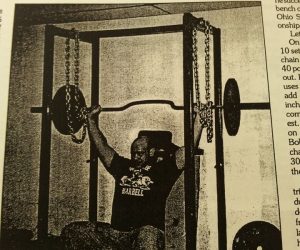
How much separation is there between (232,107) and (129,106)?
181mm

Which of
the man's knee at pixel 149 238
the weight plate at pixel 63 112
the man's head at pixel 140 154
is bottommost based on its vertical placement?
the man's knee at pixel 149 238

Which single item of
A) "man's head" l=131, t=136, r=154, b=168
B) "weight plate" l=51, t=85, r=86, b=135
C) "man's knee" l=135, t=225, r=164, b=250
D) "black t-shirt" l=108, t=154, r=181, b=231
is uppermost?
"weight plate" l=51, t=85, r=86, b=135

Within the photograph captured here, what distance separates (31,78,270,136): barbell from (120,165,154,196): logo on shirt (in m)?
0.11

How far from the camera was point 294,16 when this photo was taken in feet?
2.38

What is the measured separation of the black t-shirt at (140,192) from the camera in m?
0.69

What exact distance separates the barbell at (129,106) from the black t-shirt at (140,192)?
10cm

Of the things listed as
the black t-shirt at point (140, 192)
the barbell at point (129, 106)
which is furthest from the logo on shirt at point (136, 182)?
the barbell at point (129, 106)

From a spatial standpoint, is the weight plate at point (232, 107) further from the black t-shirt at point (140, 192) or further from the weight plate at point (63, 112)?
the weight plate at point (63, 112)

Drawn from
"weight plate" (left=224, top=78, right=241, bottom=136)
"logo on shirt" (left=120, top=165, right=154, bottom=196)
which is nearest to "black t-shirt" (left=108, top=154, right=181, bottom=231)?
"logo on shirt" (left=120, top=165, right=154, bottom=196)

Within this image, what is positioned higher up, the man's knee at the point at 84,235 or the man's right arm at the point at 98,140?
the man's right arm at the point at 98,140

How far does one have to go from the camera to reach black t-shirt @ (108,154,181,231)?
0.69 m

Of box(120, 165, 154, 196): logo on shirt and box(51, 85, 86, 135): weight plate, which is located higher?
box(51, 85, 86, 135): weight plate

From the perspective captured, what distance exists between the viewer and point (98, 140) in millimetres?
734

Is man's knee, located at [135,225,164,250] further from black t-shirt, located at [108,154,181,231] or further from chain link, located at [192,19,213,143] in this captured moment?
chain link, located at [192,19,213,143]
